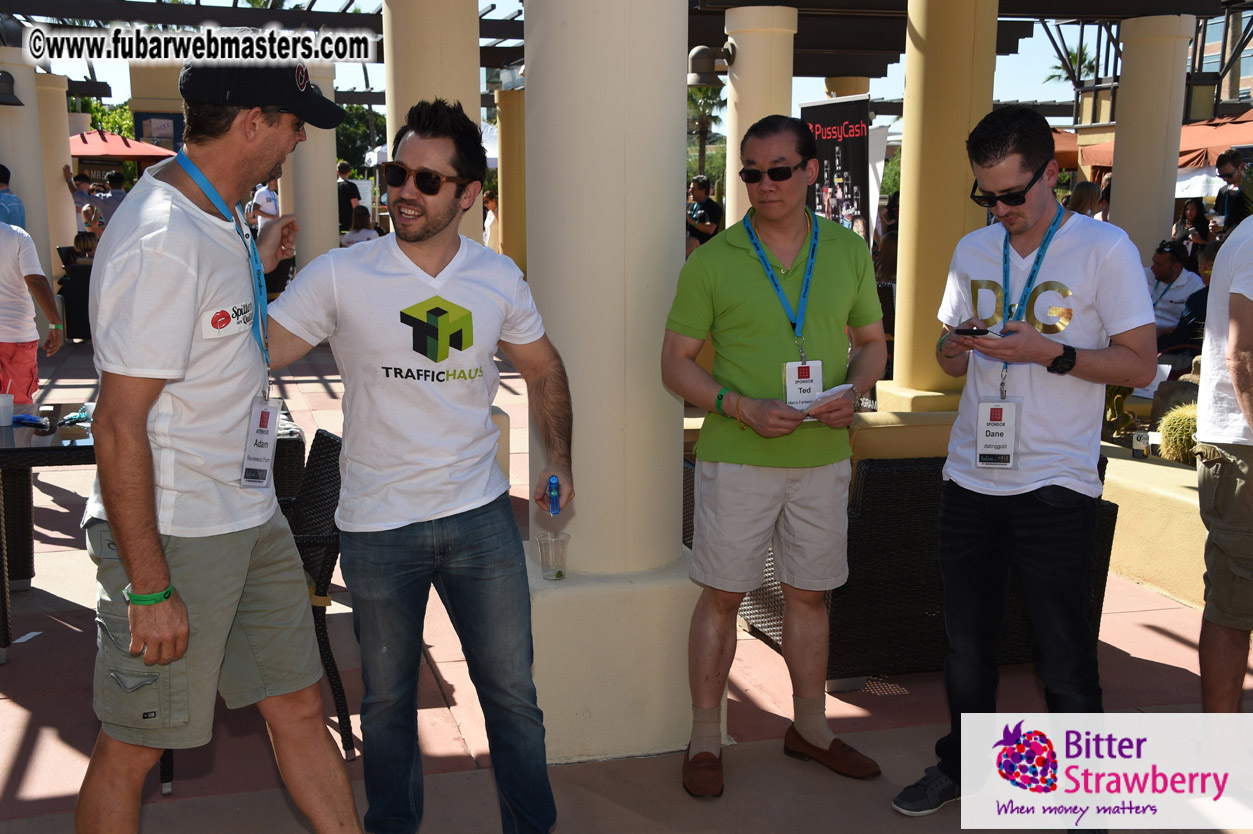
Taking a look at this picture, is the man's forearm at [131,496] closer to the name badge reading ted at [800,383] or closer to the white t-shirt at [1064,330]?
the name badge reading ted at [800,383]

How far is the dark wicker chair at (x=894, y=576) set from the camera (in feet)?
13.0

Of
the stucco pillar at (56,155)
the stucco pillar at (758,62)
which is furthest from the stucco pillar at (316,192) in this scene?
the stucco pillar at (758,62)

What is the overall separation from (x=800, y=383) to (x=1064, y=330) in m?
0.75

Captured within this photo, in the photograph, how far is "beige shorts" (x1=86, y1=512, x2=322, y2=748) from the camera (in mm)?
2303

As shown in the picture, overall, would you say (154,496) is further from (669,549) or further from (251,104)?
(669,549)

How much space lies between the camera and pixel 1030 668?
14.4ft

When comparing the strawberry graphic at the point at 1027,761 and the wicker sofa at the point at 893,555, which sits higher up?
the wicker sofa at the point at 893,555

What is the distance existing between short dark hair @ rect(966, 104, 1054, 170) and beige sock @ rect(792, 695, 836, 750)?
180cm

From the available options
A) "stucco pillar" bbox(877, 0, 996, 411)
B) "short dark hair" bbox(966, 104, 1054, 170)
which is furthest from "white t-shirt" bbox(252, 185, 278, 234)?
"short dark hair" bbox(966, 104, 1054, 170)

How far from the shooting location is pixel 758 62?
10703 mm

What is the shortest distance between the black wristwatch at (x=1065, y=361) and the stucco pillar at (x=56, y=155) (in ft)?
60.8

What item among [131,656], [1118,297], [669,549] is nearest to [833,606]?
[669,549]

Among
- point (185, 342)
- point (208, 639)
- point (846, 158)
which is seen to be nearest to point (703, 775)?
point (208, 639)

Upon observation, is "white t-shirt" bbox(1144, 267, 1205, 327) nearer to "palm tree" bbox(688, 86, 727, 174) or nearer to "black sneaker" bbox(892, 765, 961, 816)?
"black sneaker" bbox(892, 765, 961, 816)
